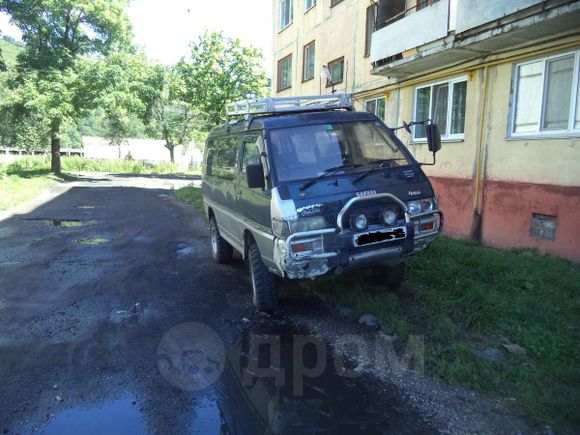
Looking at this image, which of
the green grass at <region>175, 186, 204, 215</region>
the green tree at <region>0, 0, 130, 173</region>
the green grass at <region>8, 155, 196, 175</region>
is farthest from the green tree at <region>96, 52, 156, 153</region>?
the green grass at <region>8, 155, 196, 175</region>

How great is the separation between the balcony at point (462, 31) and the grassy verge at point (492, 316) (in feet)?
11.8

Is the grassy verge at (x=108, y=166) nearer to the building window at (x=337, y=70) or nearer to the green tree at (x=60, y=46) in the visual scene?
the green tree at (x=60, y=46)

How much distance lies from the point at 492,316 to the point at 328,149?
2.47 metres

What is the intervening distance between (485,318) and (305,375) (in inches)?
82.2

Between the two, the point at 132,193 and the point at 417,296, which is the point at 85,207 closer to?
the point at 132,193

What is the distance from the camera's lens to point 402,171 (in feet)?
16.5

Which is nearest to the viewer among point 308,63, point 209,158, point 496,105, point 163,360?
point 163,360

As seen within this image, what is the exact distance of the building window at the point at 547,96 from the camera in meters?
7.13

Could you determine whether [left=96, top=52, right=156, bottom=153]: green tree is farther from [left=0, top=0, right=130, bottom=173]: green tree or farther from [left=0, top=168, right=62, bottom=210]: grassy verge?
[left=0, top=168, right=62, bottom=210]: grassy verge

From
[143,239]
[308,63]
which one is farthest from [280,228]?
[308,63]

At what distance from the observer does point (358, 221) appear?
4520mm

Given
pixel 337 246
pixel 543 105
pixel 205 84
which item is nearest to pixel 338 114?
pixel 337 246

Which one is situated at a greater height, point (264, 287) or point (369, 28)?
point (369, 28)

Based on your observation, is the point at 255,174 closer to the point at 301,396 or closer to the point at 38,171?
the point at 301,396
